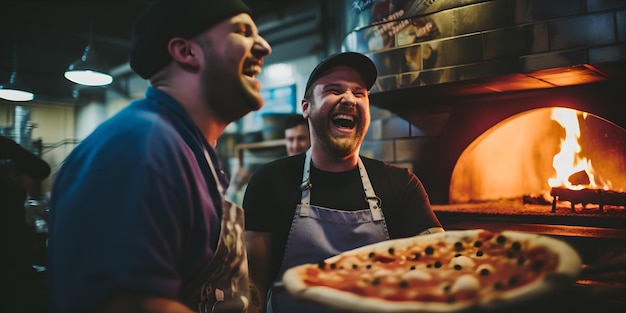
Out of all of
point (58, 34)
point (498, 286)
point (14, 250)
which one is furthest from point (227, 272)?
point (58, 34)

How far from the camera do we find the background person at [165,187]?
937 mm

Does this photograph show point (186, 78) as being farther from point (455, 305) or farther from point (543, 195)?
point (543, 195)

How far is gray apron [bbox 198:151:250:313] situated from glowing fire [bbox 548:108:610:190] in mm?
2599

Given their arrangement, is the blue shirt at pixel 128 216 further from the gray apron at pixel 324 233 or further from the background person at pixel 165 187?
the gray apron at pixel 324 233

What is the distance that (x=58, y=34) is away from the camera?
7.37 meters

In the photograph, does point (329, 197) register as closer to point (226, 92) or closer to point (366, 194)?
point (366, 194)

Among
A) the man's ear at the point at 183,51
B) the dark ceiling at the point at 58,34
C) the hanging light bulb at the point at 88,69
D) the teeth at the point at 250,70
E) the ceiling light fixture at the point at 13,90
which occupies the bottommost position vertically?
the teeth at the point at 250,70

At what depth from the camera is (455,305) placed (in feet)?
3.35

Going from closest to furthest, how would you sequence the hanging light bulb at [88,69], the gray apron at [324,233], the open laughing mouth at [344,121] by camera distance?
the gray apron at [324,233], the open laughing mouth at [344,121], the hanging light bulb at [88,69]

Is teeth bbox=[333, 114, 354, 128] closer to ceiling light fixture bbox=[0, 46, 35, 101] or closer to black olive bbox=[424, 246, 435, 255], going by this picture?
black olive bbox=[424, 246, 435, 255]

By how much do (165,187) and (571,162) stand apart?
10.5 ft

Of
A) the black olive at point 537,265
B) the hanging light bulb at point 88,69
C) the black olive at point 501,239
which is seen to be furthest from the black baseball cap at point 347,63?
the hanging light bulb at point 88,69

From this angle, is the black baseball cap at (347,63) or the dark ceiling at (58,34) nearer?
the black baseball cap at (347,63)

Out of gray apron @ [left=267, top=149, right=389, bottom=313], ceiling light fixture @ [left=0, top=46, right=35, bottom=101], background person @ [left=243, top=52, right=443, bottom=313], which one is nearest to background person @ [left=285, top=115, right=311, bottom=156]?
background person @ [left=243, top=52, right=443, bottom=313]
